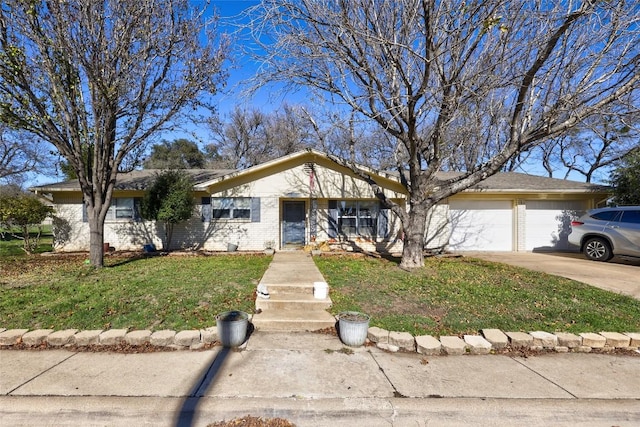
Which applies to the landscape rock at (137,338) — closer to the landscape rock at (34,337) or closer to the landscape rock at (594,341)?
the landscape rock at (34,337)

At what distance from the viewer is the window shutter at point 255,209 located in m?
11.9

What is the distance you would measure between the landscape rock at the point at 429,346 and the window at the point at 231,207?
8.91 metres

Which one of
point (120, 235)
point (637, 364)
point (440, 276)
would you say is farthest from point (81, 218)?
point (637, 364)

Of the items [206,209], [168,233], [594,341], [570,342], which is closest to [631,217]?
[594,341]

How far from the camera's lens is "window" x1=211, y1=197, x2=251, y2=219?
11.9 m

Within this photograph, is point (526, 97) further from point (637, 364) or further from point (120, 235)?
point (120, 235)

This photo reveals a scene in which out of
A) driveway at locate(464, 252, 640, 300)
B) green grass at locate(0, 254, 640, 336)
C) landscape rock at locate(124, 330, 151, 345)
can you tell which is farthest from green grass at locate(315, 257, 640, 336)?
landscape rock at locate(124, 330, 151, 345)

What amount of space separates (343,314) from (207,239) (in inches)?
343

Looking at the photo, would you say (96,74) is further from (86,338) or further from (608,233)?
(608,233)

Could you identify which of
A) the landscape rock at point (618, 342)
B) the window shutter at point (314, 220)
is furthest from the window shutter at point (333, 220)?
the landscape rock at point (618, 342)

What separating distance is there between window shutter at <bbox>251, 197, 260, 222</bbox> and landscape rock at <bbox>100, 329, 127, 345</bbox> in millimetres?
7812

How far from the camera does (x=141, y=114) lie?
846 centimetres

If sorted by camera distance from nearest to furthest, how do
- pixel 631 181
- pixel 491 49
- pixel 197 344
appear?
1. pixel 197 344
2. pixel 491 49
3. pixel 631 181

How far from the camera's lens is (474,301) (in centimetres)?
579
